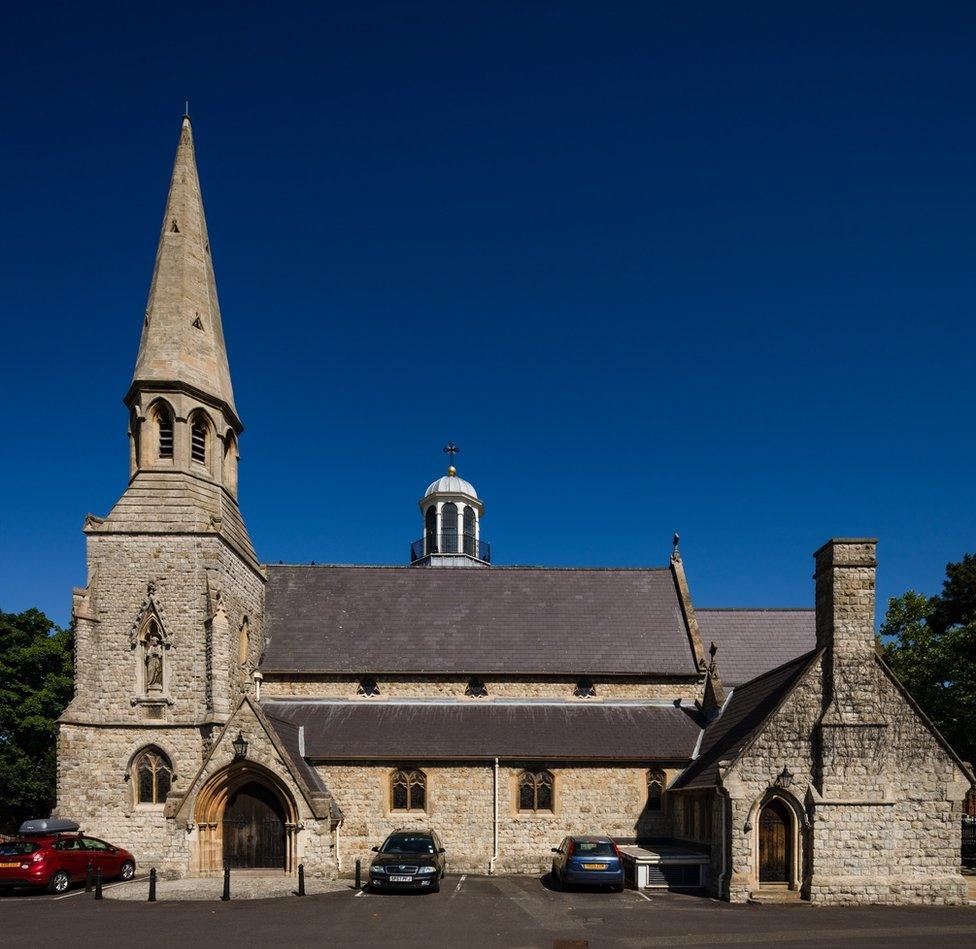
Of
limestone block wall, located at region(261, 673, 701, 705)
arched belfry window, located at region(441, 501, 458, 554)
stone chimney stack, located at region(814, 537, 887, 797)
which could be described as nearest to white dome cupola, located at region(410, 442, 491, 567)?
arched belfry window, located at region(441, 501, 458, 554)

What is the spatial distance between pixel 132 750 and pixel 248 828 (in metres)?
4.15

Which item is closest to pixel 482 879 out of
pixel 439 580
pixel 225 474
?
pixel 439 580

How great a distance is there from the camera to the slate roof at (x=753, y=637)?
32.8 m

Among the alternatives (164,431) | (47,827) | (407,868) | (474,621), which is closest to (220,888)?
(407,868)

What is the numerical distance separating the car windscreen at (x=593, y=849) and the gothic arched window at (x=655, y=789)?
5.06 m

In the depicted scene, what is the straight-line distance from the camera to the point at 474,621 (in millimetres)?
31891

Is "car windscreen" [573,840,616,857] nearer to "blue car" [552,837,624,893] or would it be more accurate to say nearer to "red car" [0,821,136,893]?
"blue car" [552,837,624,893]

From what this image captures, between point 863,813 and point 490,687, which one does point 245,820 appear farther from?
point 863,813

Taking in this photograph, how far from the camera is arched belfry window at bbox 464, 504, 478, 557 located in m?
47.5

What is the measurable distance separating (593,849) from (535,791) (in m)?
4.96

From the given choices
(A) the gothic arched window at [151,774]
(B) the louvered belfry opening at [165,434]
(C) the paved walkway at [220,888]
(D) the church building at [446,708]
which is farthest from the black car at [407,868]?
→ (B) the louvered belfry opening at [165,434]

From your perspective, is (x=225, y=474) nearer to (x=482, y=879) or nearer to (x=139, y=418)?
(x=139, y=418)

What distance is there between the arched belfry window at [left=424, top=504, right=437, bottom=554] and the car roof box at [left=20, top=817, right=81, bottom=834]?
25867 millimetres

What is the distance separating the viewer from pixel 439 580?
3394cm
